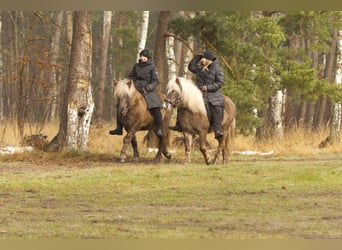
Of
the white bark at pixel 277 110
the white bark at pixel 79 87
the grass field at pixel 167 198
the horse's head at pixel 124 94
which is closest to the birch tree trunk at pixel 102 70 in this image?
the white bark at pixel 277 110

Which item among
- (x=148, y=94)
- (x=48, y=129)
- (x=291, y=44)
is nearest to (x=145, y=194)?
(x=148, y=94)

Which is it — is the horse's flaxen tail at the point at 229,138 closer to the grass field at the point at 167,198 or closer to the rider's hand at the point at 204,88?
the grass field at the point at 167,198

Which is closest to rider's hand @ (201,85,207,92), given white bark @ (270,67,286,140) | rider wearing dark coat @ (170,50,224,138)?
rider wearing dark coat @ (170,50,224,138)

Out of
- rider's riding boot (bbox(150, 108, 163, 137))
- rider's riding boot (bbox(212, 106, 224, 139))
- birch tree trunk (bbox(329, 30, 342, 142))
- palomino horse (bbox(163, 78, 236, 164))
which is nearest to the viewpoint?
palomino horse (bbox(163, 78, 236, 164))

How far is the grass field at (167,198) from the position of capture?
840 cm

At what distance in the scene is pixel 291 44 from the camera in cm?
2519

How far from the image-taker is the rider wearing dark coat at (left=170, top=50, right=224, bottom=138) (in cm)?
1456

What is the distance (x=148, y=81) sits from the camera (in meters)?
15.2

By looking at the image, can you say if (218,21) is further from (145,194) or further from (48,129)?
(145,194)

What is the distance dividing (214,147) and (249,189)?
7.43 meters

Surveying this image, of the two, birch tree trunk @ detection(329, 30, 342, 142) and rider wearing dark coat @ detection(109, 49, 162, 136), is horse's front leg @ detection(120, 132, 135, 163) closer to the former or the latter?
rider wearing dark coat @ detection(109, 49, 162, 136)

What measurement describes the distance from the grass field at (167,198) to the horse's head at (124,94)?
1108 millimetres

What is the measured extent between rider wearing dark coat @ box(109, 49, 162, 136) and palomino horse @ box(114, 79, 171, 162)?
0.37 feet

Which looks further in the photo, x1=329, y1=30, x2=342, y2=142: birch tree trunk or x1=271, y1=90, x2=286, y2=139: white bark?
x1=271, y1=90, x2=286, y2=139: white bark
